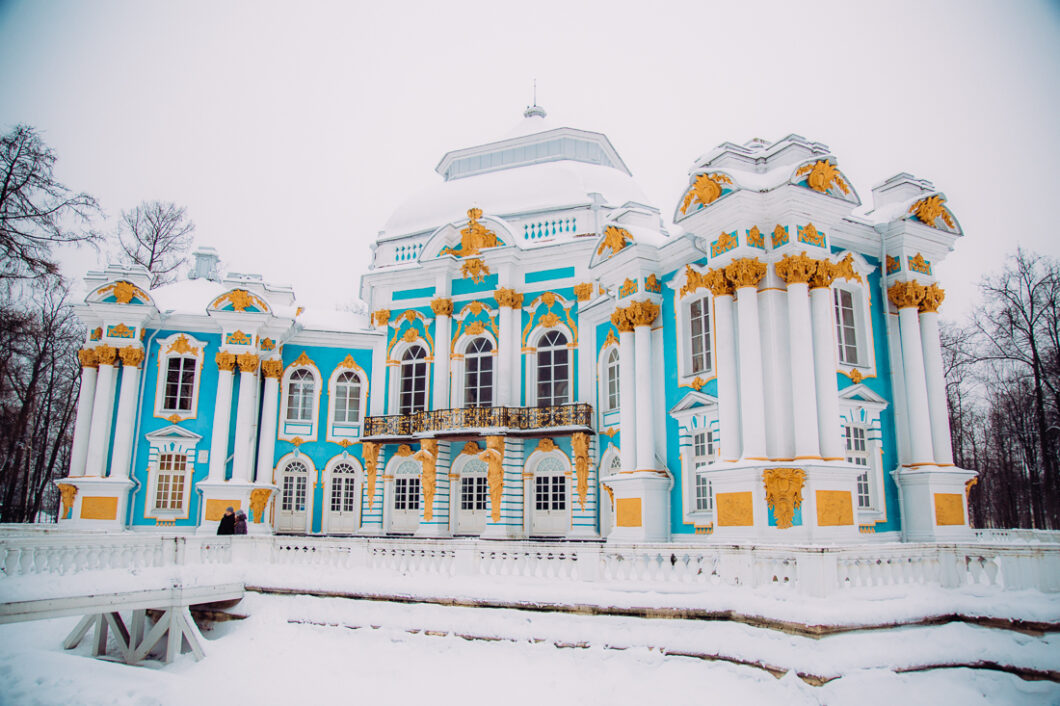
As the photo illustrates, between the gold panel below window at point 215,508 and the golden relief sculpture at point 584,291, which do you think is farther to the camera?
the golden relief sculpture at point 584,291

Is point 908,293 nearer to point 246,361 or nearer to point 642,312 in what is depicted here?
point 642,312

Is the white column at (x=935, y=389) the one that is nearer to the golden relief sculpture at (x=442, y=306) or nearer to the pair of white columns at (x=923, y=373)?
the pair of white columns at (x=923, y=373)

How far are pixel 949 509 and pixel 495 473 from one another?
11.0 metres

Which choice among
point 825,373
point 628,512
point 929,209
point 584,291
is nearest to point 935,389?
point 825,373

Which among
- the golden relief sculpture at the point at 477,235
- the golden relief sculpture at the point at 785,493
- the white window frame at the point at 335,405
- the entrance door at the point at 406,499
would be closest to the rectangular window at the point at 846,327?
the golden relief sculpture at the point at 785,493

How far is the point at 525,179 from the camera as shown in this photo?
24.5 metres

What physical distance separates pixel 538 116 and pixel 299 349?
39.7 feet

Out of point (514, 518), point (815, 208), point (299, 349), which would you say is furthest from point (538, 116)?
point (815, 208)

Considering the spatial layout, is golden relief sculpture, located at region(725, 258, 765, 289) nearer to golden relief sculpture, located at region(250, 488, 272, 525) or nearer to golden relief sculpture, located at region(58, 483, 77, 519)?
golden relief sculpture, located at region(250, 488, 272, 525)

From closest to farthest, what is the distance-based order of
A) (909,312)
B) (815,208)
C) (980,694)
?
(980,694)
(815,208)
(909,312)

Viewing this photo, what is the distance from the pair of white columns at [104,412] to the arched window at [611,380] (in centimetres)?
1262

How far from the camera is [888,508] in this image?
13984 mm

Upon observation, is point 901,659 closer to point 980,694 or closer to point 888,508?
point 980,694

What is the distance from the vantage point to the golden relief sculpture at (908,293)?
48.0 feet
